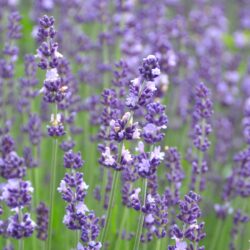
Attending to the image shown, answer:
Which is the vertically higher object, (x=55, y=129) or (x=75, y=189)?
(x=55, y=129)

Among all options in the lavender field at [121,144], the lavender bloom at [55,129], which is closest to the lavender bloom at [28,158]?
the lavender field at [121,144]

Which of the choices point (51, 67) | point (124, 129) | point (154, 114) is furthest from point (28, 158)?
point (154, 114)

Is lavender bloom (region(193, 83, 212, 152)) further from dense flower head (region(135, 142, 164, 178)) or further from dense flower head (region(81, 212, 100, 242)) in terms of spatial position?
dense flower head (region(81, 212, 100, 242))

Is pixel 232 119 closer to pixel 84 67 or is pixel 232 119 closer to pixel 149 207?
pixel 84 67

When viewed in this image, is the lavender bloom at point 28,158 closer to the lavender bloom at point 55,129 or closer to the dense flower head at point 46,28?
the lavender bloom at point 55,129

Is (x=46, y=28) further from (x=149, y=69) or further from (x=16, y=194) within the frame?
(x=16, y=194)

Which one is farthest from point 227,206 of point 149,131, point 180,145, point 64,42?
point 64,42

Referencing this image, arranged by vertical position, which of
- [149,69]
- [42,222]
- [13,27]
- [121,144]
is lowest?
[42,222]

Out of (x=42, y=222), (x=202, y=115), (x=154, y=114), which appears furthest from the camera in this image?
(x=202, y=115)
